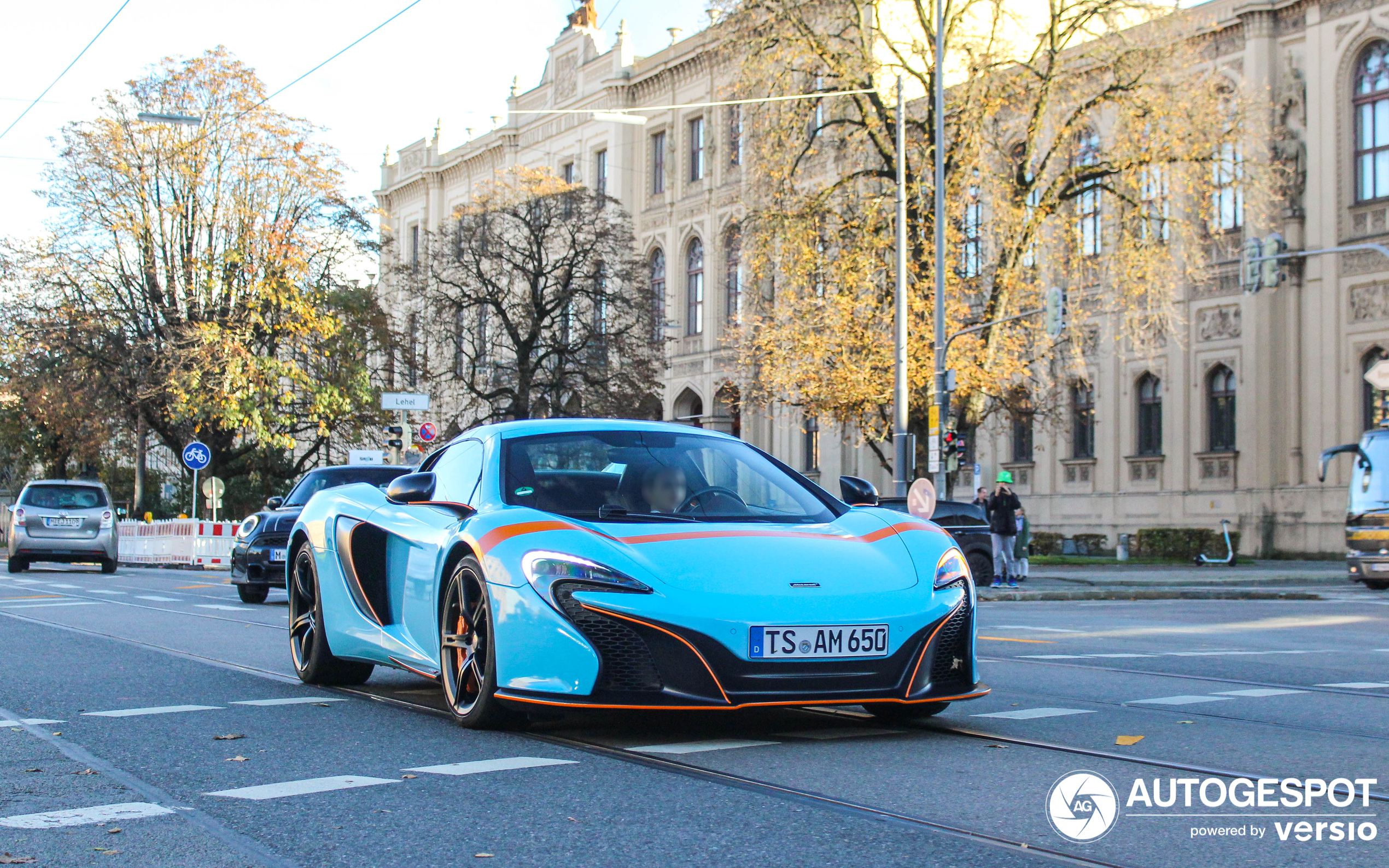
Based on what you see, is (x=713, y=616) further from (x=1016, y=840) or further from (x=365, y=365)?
(x=365, y=365)

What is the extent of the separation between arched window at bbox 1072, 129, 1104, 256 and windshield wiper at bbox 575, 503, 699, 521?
25.1 meters

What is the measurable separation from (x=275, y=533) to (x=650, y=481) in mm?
12598

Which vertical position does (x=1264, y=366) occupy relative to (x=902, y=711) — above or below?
above

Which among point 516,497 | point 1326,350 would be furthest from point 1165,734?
point 1326,350

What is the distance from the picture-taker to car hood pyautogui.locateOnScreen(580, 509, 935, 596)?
20.4ft

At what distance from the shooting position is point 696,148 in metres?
59.8

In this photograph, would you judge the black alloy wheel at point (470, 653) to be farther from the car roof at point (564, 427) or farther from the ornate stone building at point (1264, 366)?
the ornate stone building at point (1264, 366)

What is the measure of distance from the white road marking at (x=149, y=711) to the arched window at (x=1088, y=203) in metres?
25.3

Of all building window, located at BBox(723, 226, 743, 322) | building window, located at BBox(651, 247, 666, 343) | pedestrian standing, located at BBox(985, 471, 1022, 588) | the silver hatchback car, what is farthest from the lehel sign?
building window, located at BBox(723, 226, 743, 322)

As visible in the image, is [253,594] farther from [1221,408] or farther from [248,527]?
[1221,408]

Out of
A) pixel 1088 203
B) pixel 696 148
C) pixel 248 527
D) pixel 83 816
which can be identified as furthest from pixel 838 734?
pixel 696 148

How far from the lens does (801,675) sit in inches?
243

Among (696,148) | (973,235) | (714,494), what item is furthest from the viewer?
(696,148)

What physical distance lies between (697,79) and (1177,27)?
2864 cm
